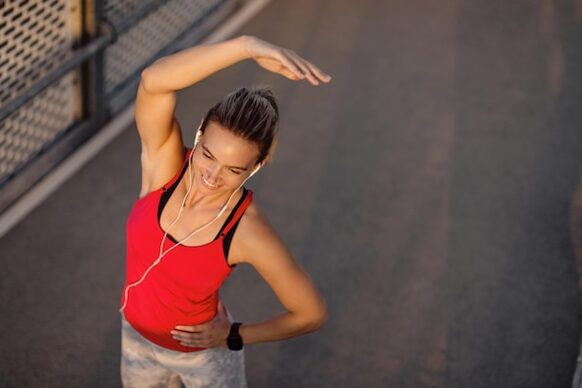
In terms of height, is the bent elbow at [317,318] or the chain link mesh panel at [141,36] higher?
the bent elbow at [317,318]

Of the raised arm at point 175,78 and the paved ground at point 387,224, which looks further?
the paved ground at point 387,224

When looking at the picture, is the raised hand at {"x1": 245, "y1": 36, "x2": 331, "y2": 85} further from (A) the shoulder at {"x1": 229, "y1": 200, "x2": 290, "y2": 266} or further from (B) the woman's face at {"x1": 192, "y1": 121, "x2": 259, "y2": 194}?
(A) the shoulder at {"x1": 229, "y1": 200, "x2": 290, "y2": 266}

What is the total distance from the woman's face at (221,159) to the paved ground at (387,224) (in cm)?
145

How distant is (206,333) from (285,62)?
80cm

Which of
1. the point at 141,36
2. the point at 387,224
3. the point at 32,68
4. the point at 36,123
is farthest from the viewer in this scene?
the point at 141,36

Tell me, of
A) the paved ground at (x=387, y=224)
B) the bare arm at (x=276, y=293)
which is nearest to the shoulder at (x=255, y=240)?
the bare arm at (x=276, y=293)

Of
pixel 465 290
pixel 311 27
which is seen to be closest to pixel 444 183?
pixel 465 290

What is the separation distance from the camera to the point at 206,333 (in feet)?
7.65

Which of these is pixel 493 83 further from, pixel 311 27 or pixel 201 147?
pixel 201 147

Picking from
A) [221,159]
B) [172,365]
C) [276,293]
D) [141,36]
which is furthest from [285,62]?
[141,36]

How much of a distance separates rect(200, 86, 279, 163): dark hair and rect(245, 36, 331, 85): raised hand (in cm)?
8

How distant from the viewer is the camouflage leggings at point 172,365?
7.95 ft

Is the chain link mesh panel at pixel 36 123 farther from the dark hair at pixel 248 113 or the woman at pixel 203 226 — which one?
the dark hair at pixel 248 113

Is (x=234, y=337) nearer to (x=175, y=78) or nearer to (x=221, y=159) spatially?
(x=221, y=159)
